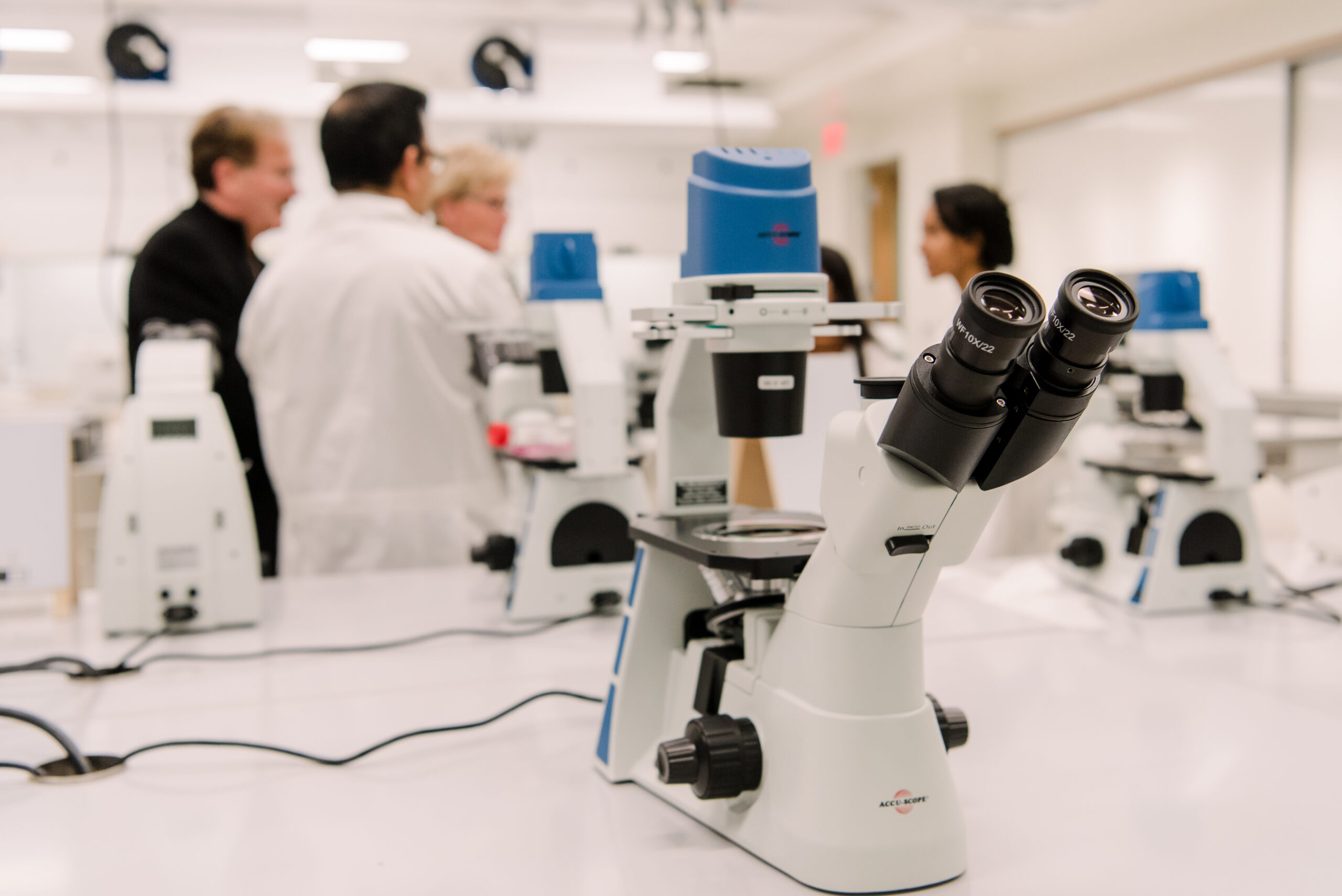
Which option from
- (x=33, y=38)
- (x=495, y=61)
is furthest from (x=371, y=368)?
(x=33, y=38)

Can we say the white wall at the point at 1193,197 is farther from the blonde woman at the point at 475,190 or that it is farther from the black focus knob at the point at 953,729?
the black focus knob at the point at 953,729

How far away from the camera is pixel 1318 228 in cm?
467

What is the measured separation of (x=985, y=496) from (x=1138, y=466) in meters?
1.04

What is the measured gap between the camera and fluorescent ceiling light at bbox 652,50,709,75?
17.7 feet

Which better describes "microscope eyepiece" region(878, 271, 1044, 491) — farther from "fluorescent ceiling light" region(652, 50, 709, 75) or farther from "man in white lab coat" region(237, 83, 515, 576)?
"fluorescent ceiling light" region(652, 50, 709, 75)

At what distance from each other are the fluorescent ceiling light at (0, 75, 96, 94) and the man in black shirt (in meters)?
3.41

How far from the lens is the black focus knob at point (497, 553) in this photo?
1.54 meters

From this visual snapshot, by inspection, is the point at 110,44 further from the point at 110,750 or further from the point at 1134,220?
the point at 1134,220

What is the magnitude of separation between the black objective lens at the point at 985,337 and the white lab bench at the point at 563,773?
376 millimetres

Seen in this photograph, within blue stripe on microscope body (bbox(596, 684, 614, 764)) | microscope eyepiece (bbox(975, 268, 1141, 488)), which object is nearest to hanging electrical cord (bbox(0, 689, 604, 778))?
blue stripe on microscope body (bbox(596, 684, 614, 764))

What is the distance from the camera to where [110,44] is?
414 cm

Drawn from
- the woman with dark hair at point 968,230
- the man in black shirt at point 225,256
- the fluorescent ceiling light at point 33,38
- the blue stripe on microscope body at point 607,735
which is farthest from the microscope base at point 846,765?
the fluorescent ceiling light at point 33,38

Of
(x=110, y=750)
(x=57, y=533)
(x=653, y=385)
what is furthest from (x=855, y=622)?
(x=653, y=385)

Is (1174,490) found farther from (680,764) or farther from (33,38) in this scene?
(33,38)
